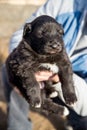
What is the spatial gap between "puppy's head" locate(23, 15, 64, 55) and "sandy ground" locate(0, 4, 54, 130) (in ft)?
3.72

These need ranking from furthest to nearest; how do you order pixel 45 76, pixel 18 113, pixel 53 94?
pixel 53 94, pixel 18 113, pixel 45 76

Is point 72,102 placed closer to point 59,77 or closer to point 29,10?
point 59,77

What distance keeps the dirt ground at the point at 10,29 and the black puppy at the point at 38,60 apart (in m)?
0.89

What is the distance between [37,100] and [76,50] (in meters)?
0.82

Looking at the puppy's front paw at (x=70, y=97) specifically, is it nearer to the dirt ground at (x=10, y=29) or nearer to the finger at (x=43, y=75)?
the finger at (x=43, y=75)

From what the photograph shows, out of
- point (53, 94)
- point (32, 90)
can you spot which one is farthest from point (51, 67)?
point (53, 94)

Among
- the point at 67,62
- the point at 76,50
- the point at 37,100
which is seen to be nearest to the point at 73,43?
the point at 76,50

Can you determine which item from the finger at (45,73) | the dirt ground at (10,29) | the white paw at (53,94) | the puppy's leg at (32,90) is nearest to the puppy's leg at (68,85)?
the finger at (45,73)

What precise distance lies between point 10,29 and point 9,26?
121mm

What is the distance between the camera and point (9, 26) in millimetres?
7016

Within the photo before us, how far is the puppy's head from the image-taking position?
3.62m

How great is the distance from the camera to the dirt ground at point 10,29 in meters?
4.68

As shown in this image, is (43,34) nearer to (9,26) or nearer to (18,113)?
(18,113)

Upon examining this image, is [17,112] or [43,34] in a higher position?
[43,34]
